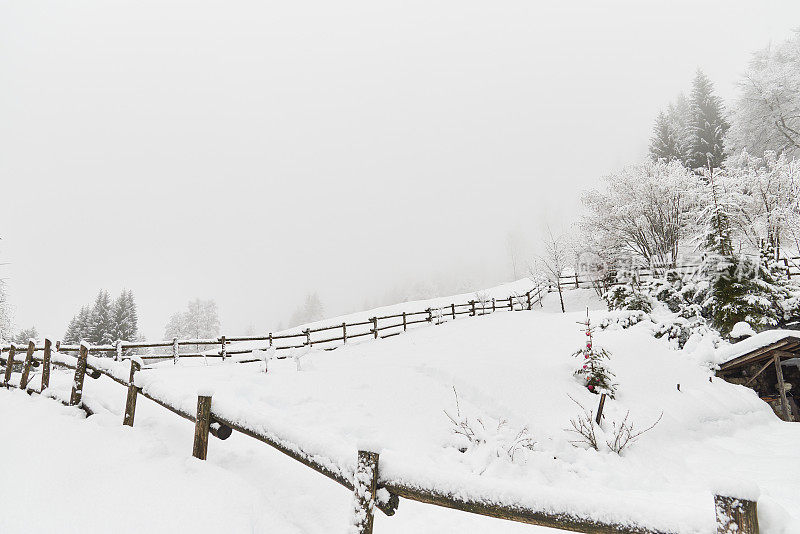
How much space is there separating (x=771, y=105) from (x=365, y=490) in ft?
118

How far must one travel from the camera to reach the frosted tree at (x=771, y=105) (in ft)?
79.8

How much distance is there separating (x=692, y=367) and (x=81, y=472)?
15230 millimetres

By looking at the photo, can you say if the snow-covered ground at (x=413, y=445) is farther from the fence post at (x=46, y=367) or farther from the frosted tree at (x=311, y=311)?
the frosted tree at (x=311, y=311)

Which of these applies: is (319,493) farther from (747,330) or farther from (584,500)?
(747,330)

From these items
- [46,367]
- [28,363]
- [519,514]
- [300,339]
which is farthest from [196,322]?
[519,514]

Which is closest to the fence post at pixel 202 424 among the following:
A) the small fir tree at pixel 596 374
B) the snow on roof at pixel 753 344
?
the small fir tree at pixel 596 374

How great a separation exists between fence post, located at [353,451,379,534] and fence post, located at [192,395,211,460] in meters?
2.04

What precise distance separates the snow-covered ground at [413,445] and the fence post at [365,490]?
91mm

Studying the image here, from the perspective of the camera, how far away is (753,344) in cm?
1153

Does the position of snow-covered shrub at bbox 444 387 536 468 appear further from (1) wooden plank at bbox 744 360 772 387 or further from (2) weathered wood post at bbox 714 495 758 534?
(1) wooden plank at bbox 744 360 772 387

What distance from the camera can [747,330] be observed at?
13016 millimetres

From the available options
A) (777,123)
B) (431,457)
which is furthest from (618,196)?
(431,457)

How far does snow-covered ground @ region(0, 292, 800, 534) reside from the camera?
9.18 feet

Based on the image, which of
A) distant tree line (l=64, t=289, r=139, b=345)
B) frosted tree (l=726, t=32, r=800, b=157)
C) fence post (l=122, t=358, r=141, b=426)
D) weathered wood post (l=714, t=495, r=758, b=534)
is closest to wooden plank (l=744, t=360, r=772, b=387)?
weathered wood post (l=714, t=495, r=758, b=534)
